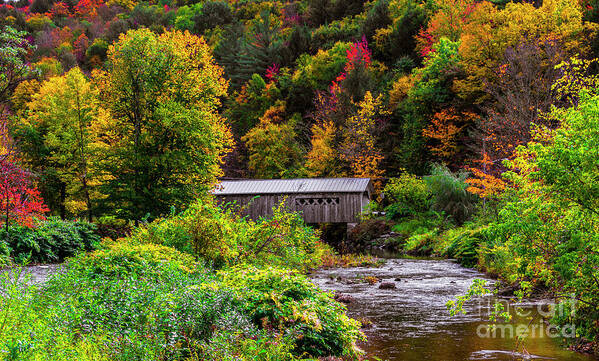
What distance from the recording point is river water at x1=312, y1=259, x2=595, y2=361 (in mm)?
7453

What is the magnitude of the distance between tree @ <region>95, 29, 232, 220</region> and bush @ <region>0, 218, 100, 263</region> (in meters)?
2.76

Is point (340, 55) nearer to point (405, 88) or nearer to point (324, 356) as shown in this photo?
point (405, 88)

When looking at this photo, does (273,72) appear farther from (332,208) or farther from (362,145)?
(332,208)

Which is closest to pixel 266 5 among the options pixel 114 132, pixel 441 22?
pixel 441 22

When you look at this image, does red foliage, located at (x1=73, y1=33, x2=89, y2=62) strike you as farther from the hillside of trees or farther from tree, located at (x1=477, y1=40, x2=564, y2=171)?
tree, located at (x1=477, y1=40, x2=564, y2=171)

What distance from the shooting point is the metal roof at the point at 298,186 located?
3378 centimetres

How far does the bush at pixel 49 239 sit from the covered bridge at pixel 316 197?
11615 mm

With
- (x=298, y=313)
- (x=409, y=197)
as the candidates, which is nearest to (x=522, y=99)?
(x=409, y=197)

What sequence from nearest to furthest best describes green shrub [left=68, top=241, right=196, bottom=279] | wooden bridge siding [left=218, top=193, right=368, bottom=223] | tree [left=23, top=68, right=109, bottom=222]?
1. green shrub [left=68, top=241, right=196, bottom=279]
2. tree [left=23, top=68, right=109, bottom=222]
3. wooden bridge siding [left=218, top=193, right=368, bottom=223]

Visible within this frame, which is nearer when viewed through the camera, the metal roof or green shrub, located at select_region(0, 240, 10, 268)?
green shrub, located at select_region(0, 240, 10, 268)

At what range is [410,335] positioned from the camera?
342 inches

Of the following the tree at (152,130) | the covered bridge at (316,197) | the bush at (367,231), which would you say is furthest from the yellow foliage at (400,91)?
the tree at (152,130)

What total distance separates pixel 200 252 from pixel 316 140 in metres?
30.9

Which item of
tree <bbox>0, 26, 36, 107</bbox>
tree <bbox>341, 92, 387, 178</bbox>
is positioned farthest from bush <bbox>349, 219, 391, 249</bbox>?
tree <bbox>0, 26, 36, 107</bbox>
